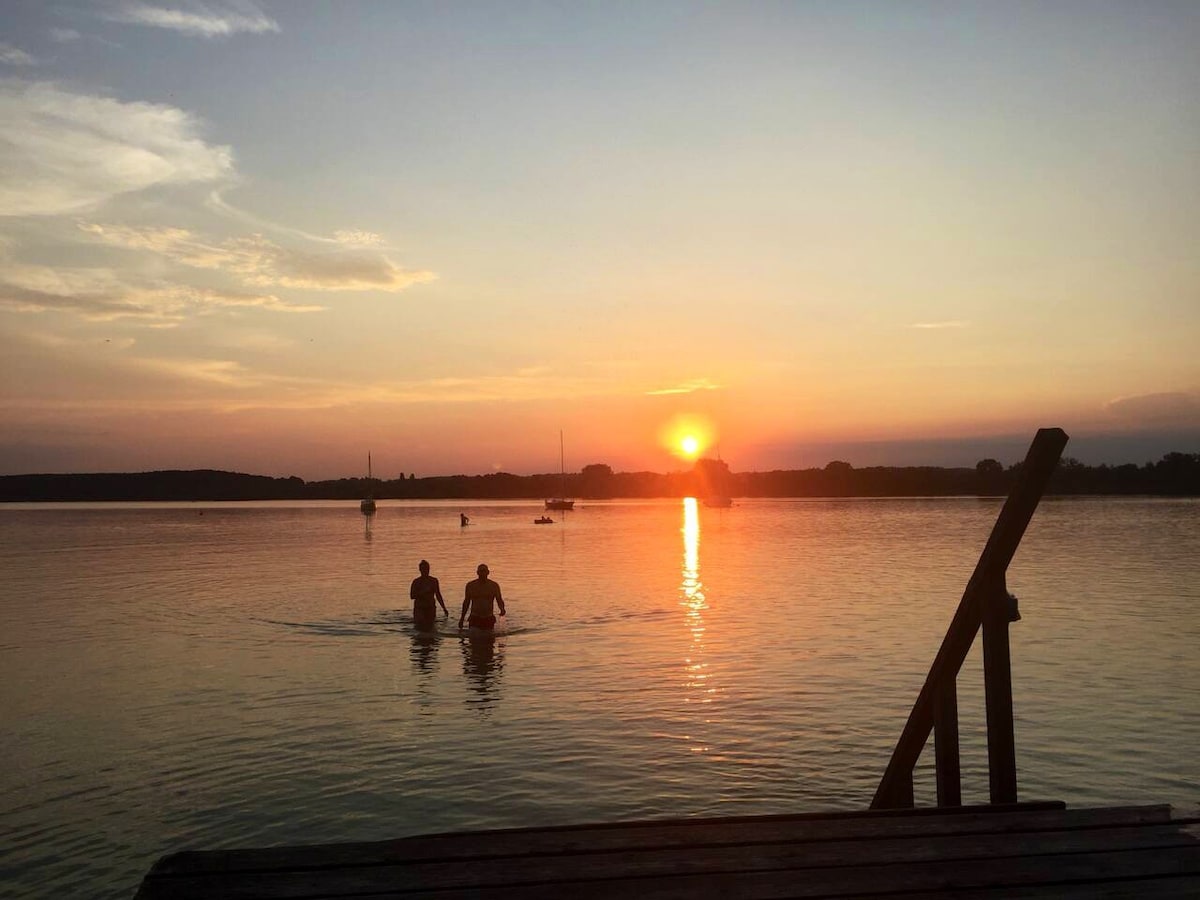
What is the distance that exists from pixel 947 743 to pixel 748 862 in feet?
10.0

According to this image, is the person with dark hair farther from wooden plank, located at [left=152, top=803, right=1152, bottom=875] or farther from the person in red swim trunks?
wooden plank, located at [left=152, top=803, right=1152, bottom=875]

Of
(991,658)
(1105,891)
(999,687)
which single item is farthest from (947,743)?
(1105,891)

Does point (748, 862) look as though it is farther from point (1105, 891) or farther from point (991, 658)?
point (991, 658)

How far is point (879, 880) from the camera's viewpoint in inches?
183

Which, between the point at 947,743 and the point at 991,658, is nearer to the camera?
the point at 991,658

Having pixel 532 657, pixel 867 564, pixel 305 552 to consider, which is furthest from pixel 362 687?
pixel 305 552

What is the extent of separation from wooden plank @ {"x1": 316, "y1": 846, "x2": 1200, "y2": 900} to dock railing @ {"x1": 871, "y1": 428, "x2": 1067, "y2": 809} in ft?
5.61

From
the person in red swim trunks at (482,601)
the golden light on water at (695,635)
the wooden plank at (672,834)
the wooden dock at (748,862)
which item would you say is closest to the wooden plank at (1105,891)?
the wooden dock at (748,862)

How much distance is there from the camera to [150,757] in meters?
15.2

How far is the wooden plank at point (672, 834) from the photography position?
4.92 metres

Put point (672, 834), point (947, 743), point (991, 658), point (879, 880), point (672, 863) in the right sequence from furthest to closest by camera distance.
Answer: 1. point (947, 743)
2. point (991, 658)
3. point (672, 834)
4. point (672, 863)
5. point (879, 880)

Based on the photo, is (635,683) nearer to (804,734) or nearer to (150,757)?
(804,734)

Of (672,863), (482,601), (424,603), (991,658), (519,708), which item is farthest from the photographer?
(424,603)

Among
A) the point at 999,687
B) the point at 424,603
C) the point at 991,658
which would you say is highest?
the point at 991,658
